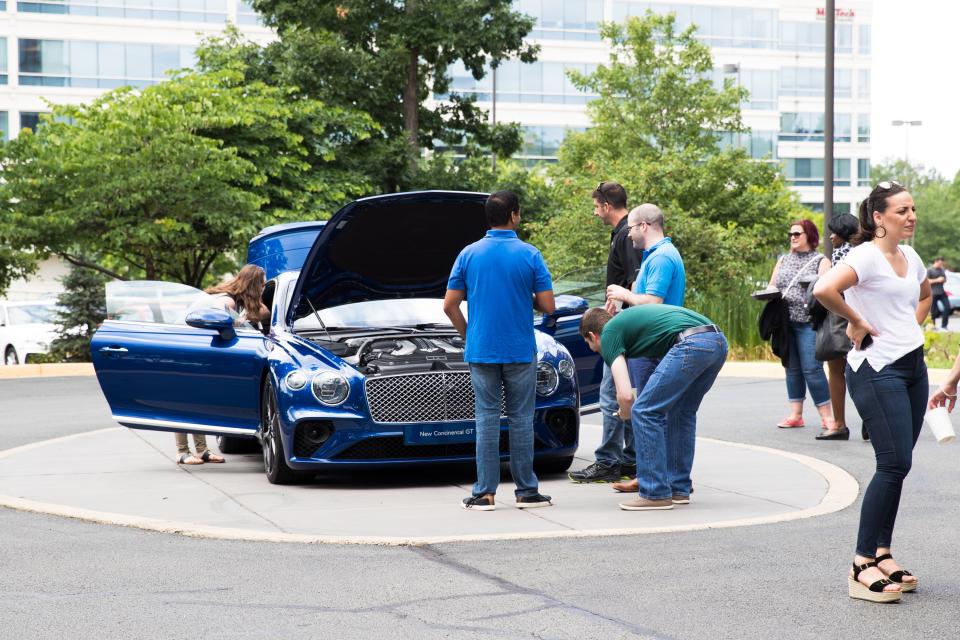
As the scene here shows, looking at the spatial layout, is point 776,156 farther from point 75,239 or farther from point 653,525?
point 653,525

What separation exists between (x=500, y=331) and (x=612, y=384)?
1297 mm

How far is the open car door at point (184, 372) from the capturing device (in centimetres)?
934

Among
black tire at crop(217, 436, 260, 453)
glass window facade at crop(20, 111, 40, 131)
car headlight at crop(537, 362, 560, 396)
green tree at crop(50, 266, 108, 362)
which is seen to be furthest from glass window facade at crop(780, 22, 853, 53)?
car headlight at crop(537, 362, 560, 396)

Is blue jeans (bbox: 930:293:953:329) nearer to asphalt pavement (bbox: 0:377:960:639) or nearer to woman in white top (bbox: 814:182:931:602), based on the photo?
asphalt pavement (bbox: 0:377:960:639)

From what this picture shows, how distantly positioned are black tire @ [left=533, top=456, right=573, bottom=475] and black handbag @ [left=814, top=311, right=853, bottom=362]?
245cm

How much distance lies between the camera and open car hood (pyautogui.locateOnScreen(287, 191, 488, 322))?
9422mm

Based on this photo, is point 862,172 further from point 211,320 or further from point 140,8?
point 211,320

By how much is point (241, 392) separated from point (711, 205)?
27.5 meters

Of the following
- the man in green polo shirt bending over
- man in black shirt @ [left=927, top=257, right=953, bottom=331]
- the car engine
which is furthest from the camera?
man in black shirt @ [left=927, top=257, right=953, bottom=331]

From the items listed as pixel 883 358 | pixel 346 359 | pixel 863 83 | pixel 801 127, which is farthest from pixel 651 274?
pixel 863 83

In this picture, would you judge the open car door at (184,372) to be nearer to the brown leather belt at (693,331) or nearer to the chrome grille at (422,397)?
the chrome grille at (422,397)

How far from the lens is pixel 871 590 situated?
5445 mm

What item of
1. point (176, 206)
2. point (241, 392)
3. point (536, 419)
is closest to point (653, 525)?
point (536, 419)

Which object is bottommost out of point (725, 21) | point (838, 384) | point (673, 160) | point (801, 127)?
point (838, 384)
